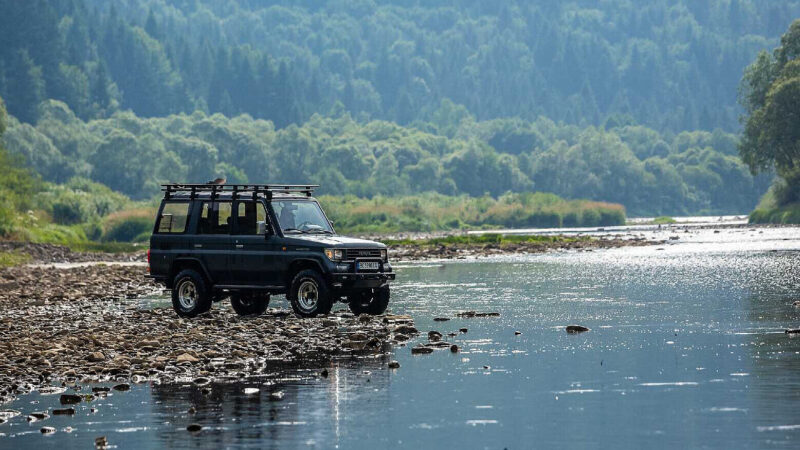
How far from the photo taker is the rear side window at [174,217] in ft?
104

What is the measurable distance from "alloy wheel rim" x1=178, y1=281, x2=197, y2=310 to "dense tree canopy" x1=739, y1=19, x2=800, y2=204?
94446 millimetres

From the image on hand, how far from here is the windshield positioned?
30.6 metres

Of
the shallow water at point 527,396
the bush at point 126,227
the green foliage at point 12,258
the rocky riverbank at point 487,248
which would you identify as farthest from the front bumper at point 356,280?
the bush at point 126,227

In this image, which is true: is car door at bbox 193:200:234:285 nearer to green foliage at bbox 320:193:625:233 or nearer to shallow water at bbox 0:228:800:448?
shallow water at bbox 0:228:800:448

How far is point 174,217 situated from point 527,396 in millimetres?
14441

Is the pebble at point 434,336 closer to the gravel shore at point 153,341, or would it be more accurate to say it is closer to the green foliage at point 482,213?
the gravel shore at point 153,341

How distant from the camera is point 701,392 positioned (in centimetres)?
1970

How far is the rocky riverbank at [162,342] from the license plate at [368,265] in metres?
1.30

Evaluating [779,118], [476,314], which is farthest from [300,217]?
[779,118]

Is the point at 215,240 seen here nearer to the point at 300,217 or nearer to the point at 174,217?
the point at 174,217

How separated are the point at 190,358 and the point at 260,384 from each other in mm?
2957

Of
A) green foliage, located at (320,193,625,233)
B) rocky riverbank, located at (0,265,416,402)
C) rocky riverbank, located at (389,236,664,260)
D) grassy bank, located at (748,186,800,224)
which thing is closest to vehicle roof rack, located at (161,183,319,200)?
rocky riverbank, located at (0,265,416,402)

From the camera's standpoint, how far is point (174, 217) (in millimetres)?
31875

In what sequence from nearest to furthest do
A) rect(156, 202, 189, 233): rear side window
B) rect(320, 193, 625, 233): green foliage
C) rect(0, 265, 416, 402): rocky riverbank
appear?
rect(0, 265, 416, 402): rocky riverbank < rect(156, 202, 189, 233): rear side window < rect(320, 193, 625, 233): green foliage
